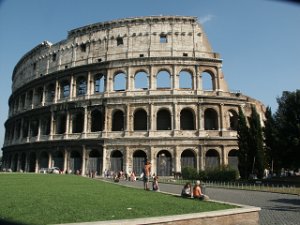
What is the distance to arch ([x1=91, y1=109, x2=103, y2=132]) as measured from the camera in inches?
1379

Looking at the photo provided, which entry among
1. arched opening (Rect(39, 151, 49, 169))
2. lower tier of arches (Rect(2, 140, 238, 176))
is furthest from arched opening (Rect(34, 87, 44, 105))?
lower tier of arches (Rect(2, 140, 238, 176))

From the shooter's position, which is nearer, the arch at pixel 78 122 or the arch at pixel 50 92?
the arch at pixel 78 122

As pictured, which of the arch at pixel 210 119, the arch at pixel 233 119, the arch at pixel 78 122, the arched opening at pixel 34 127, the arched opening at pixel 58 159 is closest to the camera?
the arch at pixel 210 119

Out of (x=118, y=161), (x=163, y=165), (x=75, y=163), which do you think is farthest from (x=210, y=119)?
(x=75, y=163)

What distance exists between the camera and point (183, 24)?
35250 millimetres

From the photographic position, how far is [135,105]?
108 ft

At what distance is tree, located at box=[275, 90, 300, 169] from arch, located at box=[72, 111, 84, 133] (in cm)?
2081

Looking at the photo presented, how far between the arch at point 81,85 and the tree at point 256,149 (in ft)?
63.2

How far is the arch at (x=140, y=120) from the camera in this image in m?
33.9

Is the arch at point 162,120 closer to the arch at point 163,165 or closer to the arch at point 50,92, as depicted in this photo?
the arch at point 163,165

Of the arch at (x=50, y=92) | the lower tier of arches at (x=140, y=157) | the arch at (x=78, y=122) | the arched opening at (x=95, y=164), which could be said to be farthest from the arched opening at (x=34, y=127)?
the arched opening at (x=95, y=164)

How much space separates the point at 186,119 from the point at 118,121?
24.1 feet

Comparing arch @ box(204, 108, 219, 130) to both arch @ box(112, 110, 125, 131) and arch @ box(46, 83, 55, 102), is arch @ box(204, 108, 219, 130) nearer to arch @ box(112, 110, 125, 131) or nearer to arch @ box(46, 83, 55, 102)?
arch @ box(112, 110, 125, 131)

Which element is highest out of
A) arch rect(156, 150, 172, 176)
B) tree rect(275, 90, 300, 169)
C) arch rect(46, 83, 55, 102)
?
arch rect(46, 83, 55, 102)
